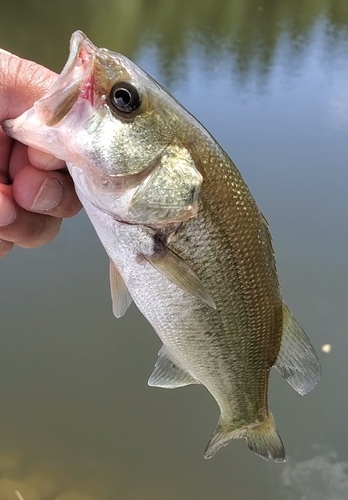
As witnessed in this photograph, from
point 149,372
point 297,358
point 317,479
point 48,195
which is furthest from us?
point 149,372

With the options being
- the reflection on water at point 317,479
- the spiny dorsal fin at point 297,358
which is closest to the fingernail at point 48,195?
the spiny dorsal fin at point 297,358

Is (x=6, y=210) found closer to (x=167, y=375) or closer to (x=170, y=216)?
(x=170, y=216)

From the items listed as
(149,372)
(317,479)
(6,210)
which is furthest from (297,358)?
(149,372)

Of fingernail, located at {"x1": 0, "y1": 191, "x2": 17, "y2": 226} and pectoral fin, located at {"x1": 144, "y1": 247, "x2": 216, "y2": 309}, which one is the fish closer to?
pectoral fin, located at {"x1": 144, "y1": 247, "x2": 216, "y2": 309}

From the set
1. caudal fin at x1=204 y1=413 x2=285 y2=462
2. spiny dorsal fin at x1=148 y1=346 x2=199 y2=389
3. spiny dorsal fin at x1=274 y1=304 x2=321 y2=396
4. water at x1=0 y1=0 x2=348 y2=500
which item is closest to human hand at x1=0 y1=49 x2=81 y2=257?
spiny dorsal fin at x1=148 y1=346 x2=199 y2=389

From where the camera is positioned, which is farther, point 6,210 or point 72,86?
point 6,210

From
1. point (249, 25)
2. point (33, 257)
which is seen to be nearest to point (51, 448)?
point (33, 257)

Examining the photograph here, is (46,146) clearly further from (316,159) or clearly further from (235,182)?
(316,159)
